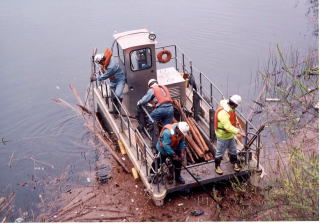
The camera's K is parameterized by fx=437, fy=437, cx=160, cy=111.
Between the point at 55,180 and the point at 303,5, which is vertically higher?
the point at 303,5

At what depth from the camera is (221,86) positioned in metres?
15.7

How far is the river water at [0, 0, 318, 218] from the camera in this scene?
12.6m

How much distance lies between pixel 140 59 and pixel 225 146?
3221 mm

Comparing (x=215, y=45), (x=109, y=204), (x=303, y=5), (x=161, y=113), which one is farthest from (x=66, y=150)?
(x=303, y=5)

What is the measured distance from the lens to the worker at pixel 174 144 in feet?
27.2

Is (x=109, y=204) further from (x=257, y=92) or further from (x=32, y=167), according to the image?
(x=257, y=92)

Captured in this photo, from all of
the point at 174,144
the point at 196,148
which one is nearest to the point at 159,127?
the point at 196,148

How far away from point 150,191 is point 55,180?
3.37 m

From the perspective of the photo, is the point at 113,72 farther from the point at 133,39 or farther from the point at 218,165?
the point at 218,165

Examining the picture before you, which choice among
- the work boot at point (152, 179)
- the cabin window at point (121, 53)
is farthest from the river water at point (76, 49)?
the cabin window at point (121, 53)

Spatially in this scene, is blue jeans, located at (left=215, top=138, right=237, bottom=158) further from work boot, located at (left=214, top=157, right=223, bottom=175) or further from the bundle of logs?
the bundle of logs

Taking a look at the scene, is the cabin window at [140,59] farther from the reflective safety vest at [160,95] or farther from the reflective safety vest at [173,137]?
the reflective safety vest at [173,137]

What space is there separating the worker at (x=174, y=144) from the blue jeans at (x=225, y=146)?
0.75m

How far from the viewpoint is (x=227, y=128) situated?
8406 mm
